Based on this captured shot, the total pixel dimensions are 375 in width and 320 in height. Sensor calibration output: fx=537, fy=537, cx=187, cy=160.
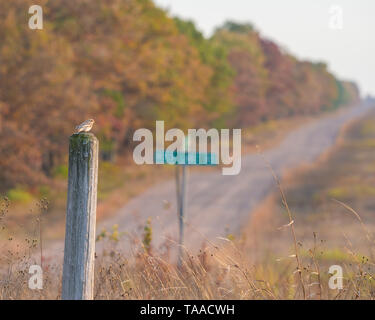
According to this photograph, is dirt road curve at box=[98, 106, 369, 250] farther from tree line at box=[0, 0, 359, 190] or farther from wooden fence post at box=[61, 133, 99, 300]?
wooden fence post at box=[61, 133, 99, 300]

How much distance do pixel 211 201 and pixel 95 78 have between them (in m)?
7.37

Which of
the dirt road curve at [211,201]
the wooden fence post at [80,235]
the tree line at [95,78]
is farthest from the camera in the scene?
the tree line at [95,78]

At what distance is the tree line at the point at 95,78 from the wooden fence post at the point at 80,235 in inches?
581

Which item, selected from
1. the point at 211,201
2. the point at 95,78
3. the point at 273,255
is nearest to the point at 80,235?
the point at 273,255

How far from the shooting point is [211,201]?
74.2 feet

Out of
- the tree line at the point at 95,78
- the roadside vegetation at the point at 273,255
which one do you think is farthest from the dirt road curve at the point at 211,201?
the tree line at the point at 95,78

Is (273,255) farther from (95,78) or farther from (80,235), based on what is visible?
(95,78)

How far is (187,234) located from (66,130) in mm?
6173

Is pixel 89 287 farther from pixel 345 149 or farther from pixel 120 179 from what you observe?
pixel 345 149

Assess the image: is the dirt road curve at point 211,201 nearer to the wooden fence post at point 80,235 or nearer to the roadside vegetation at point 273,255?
the roadside vegetation at point 273,255

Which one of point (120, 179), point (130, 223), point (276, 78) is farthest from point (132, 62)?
point (276, 78)

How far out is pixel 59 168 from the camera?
2289 cm

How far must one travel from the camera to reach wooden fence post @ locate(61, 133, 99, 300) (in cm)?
356

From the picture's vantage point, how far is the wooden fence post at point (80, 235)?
3562mm
